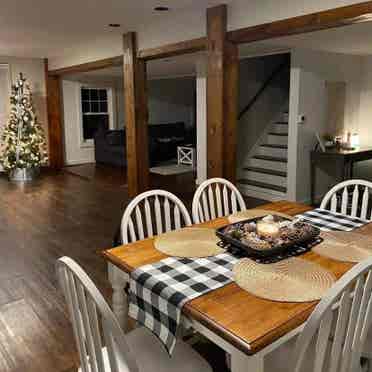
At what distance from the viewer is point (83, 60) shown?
684cm

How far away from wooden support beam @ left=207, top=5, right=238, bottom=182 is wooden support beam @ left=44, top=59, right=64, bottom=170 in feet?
18.3

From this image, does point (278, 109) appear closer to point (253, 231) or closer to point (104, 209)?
point (104, 209)

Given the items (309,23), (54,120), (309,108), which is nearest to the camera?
(309,23)

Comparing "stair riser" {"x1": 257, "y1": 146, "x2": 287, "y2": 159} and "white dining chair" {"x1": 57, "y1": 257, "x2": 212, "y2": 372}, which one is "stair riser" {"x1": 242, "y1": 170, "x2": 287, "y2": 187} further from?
"white dining chair" {"x1": 57, "y1": 257, "x2": 212, "y2": 372}

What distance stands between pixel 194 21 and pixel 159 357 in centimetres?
369

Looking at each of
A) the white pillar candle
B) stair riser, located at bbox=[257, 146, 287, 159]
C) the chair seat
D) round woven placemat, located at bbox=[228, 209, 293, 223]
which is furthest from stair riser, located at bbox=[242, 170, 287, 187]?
the chair seat

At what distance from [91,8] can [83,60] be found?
2.90m

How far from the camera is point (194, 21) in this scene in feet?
14.0

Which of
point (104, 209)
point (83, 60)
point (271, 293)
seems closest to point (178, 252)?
point (271, 293)

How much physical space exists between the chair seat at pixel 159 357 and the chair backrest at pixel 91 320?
210 millimetres

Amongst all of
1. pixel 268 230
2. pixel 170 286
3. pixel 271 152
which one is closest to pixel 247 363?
pixel 170 286

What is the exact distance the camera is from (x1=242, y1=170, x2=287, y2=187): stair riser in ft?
19.9

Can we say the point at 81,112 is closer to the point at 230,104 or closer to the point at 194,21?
the point at 194,21

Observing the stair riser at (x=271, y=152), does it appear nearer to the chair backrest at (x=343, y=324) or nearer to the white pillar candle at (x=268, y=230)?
the white pillar candle at (x=268, y=230)
